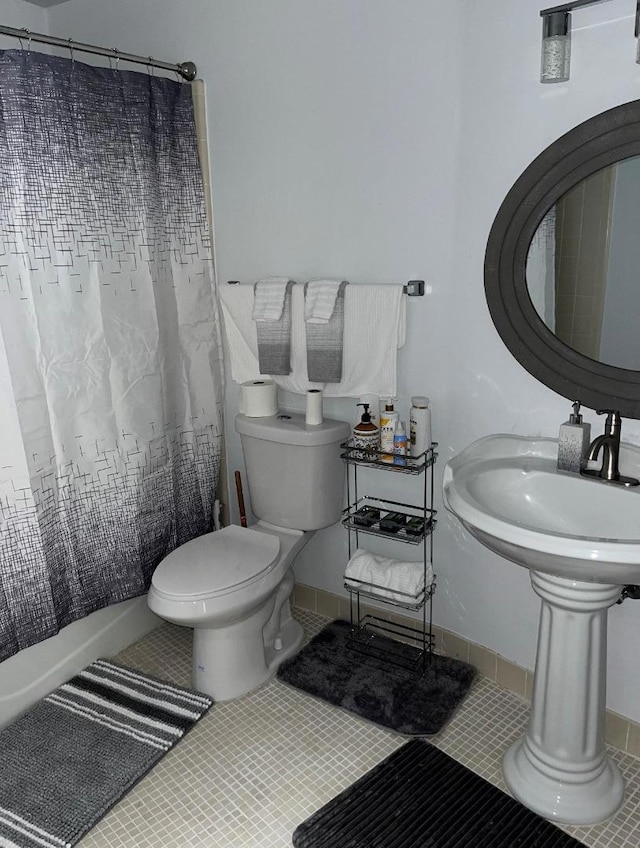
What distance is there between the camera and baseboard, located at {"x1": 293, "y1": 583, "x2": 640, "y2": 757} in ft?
6.63

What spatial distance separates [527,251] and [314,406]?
2.78 ft

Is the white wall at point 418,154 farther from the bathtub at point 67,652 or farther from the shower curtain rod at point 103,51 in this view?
the bathtub at point 67,652

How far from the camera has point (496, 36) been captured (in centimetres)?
186

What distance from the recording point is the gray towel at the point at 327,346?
7.42 ft

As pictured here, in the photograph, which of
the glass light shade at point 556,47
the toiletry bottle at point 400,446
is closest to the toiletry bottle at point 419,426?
the toiletry bottle at point 400,446

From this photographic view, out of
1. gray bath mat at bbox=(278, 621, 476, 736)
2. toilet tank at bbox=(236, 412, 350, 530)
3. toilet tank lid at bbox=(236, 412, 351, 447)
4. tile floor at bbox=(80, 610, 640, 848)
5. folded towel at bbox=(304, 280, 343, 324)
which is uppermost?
folded towel at bbox=(304, 280, 343, 324)

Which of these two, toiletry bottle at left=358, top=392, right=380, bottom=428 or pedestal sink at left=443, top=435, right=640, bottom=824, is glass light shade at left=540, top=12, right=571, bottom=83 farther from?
toiletry bottle at left=358, top=392, right=380, bottom=428

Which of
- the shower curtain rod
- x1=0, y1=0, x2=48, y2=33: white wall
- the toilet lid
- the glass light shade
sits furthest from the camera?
x1=0, y1=0, x2=48, y2=33: white wall

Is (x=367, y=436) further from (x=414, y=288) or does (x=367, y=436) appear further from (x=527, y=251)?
(x=527, y=251)

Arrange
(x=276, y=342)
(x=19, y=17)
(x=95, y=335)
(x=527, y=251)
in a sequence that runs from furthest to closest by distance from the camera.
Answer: (x=19, y=17) < (x=276, y=342) < (x=95, y=335) < (x=527, y=251)

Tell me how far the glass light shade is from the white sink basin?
96 cm

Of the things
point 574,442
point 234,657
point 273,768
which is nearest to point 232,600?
point 234,657

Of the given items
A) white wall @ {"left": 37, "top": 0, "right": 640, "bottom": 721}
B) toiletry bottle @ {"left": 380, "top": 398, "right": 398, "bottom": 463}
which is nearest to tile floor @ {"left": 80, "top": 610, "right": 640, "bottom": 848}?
white wall @ {"left": 37, "top": 0, "right": 640, "bottom": 721}

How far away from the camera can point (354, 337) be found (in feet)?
7.45
